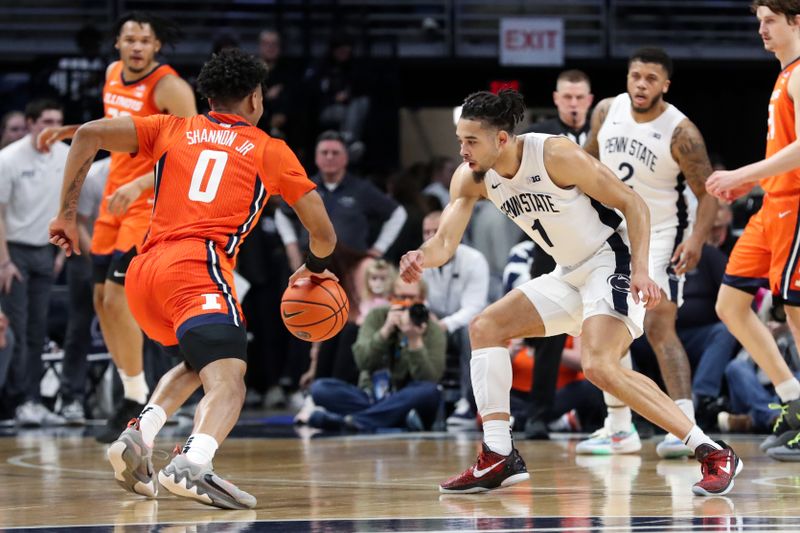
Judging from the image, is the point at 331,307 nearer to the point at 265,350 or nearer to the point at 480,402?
the point at 480,402

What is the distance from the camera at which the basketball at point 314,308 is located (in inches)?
222

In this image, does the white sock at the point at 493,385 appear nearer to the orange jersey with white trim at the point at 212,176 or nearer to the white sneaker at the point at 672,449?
the orange jersey with white trim at the point at 212,176

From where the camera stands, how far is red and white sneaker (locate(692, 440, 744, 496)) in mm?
5297

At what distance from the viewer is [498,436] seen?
5711 millimetres

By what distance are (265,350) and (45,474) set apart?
5152 millimetres

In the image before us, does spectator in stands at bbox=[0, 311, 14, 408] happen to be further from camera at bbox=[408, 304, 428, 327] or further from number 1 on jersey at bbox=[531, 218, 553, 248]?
number 1 on jersey at bbox=[531, 218, 553, 248]

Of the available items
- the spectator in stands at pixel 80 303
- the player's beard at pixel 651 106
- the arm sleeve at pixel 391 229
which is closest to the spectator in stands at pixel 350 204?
the arm sleeve at pixel 391 229

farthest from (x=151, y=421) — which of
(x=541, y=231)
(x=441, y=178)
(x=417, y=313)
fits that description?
(x=441, y=178)

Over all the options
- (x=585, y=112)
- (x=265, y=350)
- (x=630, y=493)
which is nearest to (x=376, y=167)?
(x=265, y=350)

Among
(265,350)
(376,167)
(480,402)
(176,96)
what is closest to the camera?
(480,402)

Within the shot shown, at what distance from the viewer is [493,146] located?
18.3 feet

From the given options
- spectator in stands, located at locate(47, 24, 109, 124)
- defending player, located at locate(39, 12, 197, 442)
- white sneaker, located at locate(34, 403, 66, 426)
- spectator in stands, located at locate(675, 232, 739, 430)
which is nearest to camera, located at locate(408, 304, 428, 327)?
spectator in stands, located at locate(675, 232, 739, 430)

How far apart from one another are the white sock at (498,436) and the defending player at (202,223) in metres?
0.95

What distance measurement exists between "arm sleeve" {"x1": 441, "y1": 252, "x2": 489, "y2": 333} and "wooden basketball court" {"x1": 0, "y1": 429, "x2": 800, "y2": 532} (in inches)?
76.7
